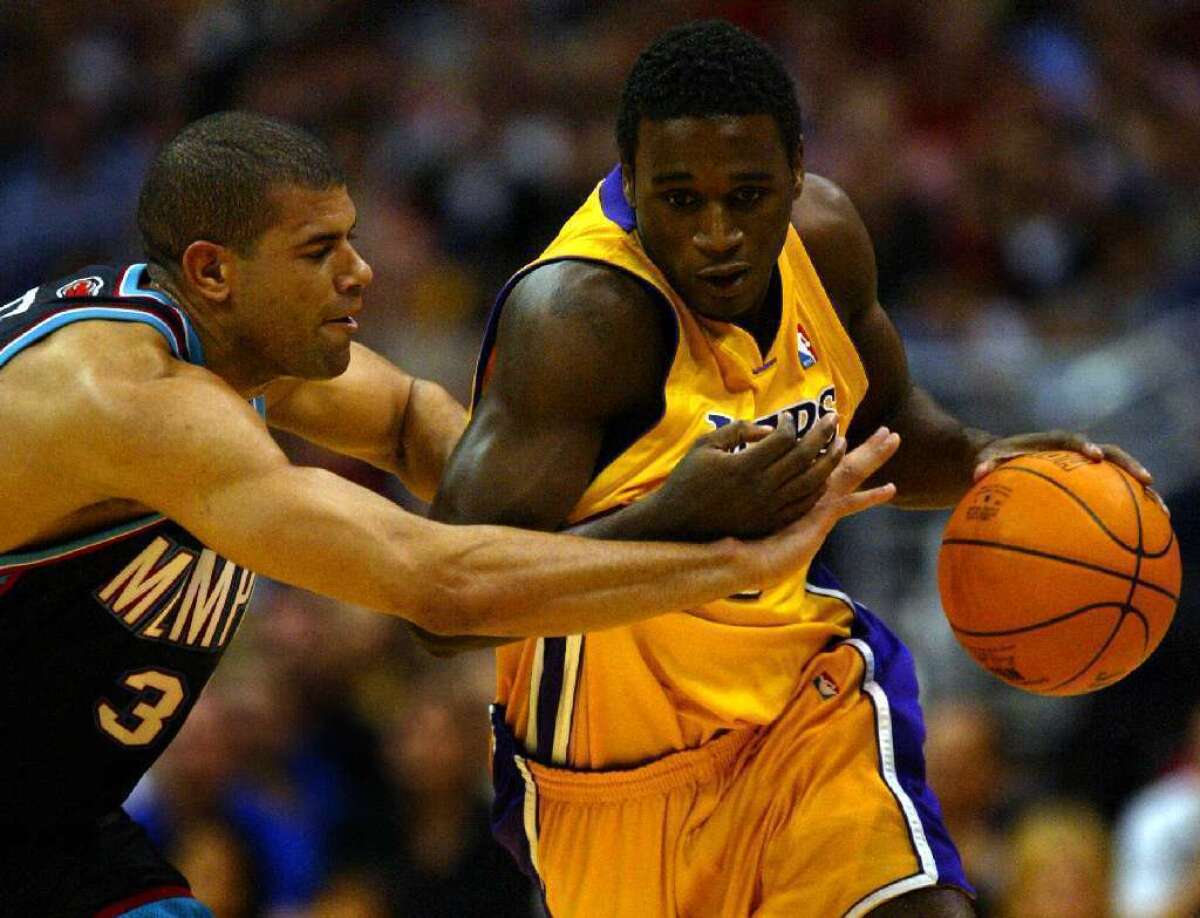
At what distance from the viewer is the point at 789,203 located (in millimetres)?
3896

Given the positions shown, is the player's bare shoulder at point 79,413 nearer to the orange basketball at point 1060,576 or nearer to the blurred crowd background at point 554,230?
the orange basketball at point 1060,576

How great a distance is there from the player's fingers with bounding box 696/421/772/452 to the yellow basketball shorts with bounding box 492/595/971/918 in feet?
2.47

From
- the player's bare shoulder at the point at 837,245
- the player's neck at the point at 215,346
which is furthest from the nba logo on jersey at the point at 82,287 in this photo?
the player's bare shoulder at the point at 837,245

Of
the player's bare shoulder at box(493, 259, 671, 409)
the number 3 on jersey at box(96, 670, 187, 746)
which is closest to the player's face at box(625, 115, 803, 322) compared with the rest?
the player's bare shoulder at box(493, 259, 671, 409)

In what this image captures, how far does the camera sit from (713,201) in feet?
12.4

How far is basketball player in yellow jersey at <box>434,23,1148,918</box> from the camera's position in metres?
3.76

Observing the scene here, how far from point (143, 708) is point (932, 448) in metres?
1.93

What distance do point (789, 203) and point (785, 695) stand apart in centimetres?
102

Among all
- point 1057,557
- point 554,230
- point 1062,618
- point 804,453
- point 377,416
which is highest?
point 804,453

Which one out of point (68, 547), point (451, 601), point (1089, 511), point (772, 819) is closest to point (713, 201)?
point (451, 601)

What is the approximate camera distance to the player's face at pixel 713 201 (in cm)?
376

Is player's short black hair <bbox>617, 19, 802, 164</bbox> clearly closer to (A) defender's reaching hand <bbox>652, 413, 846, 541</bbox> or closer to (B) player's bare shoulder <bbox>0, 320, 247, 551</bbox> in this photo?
(A) defender's reaching hand <bbox>652, 413, 846, 541</bbox>

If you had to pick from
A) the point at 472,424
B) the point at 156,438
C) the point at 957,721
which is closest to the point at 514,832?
the point at 472,424

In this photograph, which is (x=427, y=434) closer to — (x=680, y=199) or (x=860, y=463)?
(x=680, y=199)
